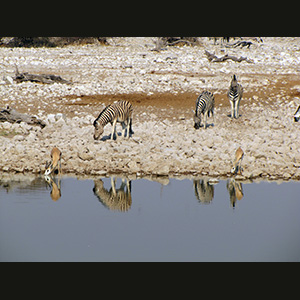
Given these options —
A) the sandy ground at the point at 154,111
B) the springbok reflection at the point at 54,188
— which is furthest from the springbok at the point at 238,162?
the springbok reflection at the point at 54,188

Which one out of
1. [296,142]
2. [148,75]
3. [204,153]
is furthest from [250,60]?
[204,153]

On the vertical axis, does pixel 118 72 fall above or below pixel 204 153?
above

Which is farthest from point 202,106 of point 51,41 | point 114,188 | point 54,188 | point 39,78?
point 51,41

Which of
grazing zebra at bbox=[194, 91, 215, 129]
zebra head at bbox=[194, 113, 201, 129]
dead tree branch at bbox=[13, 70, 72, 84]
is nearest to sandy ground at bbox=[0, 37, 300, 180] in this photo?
zebra head at bbox=[194, 113, 201, 129]

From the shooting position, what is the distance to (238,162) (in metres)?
13.4

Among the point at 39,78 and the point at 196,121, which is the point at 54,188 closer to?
the point at 196,121

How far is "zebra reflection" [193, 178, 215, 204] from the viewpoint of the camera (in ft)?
39.3

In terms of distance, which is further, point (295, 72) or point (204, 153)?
point (295, 72)

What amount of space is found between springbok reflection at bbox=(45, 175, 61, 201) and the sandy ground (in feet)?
1.54

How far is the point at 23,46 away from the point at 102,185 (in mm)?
20523

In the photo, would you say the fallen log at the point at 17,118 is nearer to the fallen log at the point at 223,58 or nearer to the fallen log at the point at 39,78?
the fallen log at the point at 39,78

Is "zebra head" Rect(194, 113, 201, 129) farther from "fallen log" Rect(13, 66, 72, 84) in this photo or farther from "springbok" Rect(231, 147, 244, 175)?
"fallen log" Rect(13, 66, 72, 84)

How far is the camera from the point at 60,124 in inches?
635

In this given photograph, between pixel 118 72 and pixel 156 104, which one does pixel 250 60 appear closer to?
pixel 118 72
